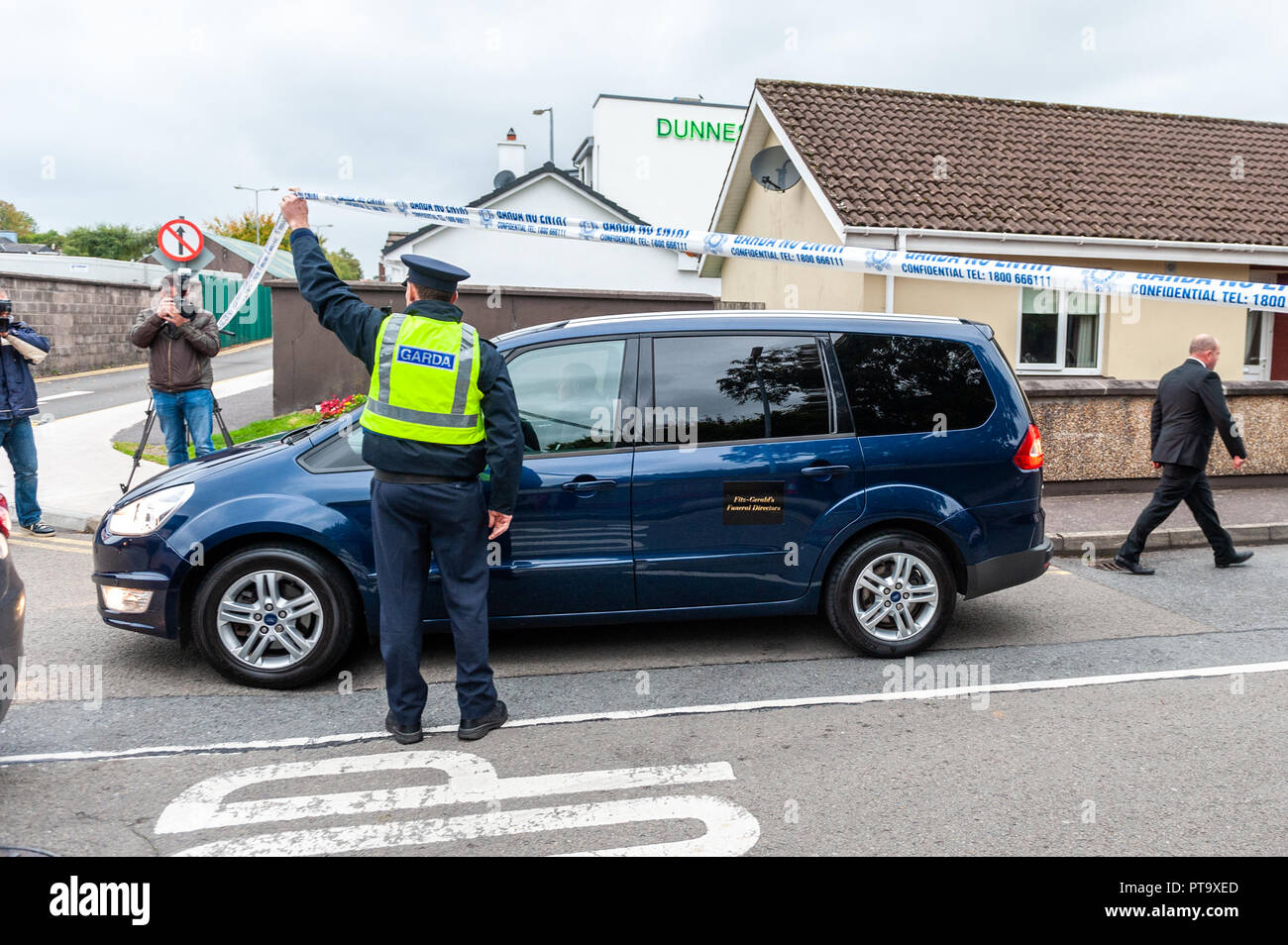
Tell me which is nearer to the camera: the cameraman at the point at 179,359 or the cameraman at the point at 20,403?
the cameraman at the point at 20,403

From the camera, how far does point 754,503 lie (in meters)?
5.16

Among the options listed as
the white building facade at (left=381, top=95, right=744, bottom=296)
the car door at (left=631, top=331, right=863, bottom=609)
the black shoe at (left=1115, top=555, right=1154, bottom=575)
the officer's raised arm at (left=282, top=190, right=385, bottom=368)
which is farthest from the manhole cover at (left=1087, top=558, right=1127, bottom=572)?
the white building facade at (left=381, top=95, right=744, bottom=296)

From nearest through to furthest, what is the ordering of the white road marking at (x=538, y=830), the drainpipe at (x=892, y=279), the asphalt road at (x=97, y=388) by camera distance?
the white road marking at (x=538, y=830) → the drainpipe at (x=892, y=279) → the asphalt road at (x=97, y=388)

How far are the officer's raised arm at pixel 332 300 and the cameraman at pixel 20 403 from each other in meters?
4.97

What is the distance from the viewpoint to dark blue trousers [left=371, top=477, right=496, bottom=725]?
414 centimetres

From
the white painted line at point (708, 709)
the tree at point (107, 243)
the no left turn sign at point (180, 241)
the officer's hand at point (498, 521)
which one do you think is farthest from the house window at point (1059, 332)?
the tree at point (107, 243)

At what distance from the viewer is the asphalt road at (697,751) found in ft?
A: 11.4

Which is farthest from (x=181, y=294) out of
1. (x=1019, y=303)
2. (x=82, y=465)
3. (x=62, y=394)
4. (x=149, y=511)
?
(x=1019, y=303)

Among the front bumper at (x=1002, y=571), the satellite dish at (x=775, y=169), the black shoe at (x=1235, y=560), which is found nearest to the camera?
the front bumper at (x=1002, y=571)

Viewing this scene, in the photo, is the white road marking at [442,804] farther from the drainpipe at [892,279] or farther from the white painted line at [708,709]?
the drainpipe at [892,279]
